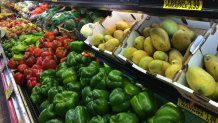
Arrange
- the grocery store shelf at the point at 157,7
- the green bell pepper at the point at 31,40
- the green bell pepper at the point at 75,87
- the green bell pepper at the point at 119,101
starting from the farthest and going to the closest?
1. the green bell pepper at the point at 31,40
2. the green bell pepper at the point at 75,87
3. the green bell pepper at the point at 119,101
4. the grocery store shelf at the point at 157,7

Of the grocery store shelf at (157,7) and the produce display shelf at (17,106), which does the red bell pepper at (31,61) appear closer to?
the produce display shelf at (17,106)

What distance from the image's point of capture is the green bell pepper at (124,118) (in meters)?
1.33

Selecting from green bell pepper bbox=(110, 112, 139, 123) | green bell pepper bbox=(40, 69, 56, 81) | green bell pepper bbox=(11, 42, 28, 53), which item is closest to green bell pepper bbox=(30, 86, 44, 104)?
green bell pepper bbox=(40, 69, 56, 81)

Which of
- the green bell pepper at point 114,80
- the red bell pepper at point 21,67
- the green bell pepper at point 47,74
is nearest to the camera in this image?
the green bell pepper at point 114,80

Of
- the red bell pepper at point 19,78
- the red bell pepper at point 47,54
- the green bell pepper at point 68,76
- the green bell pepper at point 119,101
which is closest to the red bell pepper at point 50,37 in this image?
the red bell pepper at point 47,54

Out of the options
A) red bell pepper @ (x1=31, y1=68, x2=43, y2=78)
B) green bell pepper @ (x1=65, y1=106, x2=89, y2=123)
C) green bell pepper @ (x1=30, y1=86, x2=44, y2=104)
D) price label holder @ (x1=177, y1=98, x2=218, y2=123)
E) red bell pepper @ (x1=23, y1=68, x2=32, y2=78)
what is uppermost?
price label holder @ (x1=177, y1=98, x2=218, y2=123)

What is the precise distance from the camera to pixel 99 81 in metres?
1.67

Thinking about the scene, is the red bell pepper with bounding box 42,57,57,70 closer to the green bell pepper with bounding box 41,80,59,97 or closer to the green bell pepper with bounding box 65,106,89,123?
the green bell pepper with bounding box 41,80,59,97

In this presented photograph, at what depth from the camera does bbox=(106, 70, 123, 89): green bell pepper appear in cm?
161

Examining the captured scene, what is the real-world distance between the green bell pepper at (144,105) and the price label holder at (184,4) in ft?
1.48

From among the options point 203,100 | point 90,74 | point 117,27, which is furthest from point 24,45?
point 203,100

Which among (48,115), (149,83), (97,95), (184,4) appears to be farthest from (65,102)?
(184,4)

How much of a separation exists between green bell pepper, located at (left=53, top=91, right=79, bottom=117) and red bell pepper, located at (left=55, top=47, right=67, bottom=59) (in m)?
0.98

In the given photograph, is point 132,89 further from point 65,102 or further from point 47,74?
point 47,74
